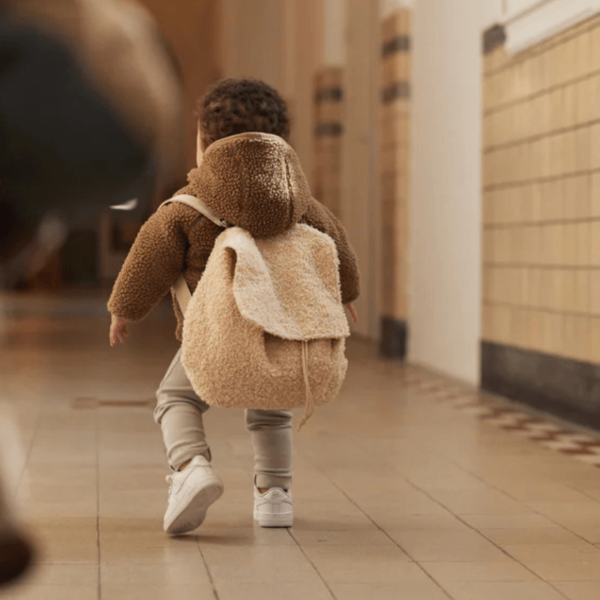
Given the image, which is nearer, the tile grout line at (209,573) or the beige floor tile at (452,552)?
the tile grout line at (209,573)

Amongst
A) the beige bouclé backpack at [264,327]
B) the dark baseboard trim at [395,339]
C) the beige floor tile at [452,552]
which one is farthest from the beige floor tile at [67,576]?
the dark baseboard trim at [395,339]

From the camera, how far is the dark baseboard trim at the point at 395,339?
9758 mm

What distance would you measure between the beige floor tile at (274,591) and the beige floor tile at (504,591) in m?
0.30

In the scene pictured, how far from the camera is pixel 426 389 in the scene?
7.58 metres

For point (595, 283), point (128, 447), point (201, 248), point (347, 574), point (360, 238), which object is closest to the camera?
point (347, 574)

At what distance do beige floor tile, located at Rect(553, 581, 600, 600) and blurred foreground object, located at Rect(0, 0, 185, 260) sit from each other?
93.1 inches

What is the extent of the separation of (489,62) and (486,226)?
1.07 meters

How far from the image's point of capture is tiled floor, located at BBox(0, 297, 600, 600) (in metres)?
2.69

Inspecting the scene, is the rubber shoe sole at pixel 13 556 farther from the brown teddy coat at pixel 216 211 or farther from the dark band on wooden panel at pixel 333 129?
the dark band on wooden panel at pixel 333 129

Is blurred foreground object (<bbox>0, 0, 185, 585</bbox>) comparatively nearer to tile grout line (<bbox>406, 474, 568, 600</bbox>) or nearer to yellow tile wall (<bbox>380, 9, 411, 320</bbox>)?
tile grout line (<bbox>406, 474, 568, 600</bbox>)

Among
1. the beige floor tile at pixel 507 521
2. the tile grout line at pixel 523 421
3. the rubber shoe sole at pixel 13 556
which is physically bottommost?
the tile grout line at pixel 523 421

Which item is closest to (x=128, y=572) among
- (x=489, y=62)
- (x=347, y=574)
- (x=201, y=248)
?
(x=347, y=574)

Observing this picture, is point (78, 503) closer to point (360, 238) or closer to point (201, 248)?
point (201, 248)

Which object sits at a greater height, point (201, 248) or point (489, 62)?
point (489, 62)
